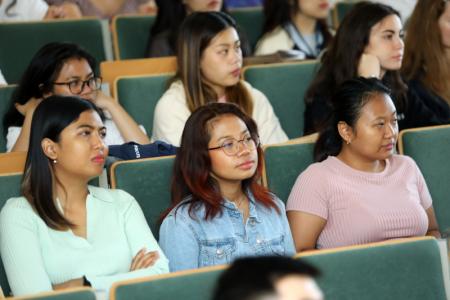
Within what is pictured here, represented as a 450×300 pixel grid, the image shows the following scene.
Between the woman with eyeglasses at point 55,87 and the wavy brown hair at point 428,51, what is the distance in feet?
3.65

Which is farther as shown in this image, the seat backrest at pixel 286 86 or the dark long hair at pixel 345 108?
the seat backrest at pixel 286 86

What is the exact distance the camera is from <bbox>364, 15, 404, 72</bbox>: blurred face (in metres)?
3.66

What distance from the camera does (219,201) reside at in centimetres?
271

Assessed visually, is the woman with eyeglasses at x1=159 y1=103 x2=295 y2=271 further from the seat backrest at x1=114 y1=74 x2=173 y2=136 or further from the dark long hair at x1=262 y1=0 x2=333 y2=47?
the dark long hair at x1=262 y1=0 x2=333 y2=47

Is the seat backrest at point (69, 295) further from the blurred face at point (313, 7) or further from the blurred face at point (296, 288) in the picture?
the blurred face at point (313, 7)

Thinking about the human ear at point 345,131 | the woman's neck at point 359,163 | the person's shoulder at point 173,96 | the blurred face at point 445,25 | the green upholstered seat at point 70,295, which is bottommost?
the woman's neck at point 359,163

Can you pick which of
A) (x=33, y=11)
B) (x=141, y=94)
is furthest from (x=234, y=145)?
(x=33, y=11)

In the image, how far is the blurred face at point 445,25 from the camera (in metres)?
3.96

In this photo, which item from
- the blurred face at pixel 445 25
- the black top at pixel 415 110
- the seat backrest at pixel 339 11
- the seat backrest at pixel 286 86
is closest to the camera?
the black top at pixel 415 110

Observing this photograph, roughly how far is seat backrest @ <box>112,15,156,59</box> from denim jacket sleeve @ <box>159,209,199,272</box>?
170 cm

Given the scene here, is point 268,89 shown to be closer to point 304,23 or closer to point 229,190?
point 304,23

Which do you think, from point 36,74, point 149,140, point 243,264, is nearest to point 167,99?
point 149,140

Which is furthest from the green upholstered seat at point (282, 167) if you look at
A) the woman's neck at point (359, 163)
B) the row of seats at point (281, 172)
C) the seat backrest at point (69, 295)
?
the seat backrest at point (69, 295)

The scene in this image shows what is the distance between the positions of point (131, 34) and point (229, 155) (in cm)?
170
